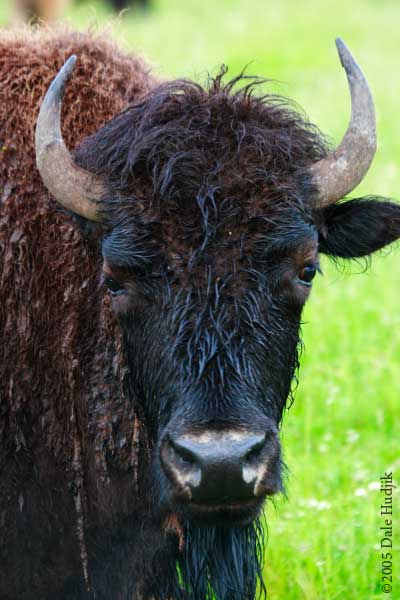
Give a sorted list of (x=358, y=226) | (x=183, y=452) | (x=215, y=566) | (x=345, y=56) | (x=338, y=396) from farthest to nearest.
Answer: (x=338, y=396)
(x=358, y=226)
(x=215, y=566)
(x=345, y=56)
(x=183, y=452)

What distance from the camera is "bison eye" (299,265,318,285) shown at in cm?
476

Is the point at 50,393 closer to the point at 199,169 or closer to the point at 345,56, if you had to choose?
the point at 199,169

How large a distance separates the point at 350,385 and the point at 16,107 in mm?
4166

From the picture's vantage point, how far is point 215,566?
510cm

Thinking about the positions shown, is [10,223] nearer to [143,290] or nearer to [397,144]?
[143,290]

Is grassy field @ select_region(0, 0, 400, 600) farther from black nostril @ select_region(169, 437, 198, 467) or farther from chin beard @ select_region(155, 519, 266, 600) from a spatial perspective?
black nostril @ select_region(169, 437, 198, 467)

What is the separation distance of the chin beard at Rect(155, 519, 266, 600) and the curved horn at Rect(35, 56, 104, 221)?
158cm

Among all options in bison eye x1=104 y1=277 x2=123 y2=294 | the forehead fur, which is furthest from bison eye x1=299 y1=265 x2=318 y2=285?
bison eye x1=104 y1=277 x2=123 y2=294

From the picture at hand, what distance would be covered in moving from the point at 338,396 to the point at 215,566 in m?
3.51

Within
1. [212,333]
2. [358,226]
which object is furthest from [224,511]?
[358,226]

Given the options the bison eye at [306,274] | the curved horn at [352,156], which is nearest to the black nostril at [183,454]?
the bison eye at [306,274]

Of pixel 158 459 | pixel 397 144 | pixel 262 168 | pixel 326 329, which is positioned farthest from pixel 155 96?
pixel 397 144

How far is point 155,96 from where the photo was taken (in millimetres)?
5074

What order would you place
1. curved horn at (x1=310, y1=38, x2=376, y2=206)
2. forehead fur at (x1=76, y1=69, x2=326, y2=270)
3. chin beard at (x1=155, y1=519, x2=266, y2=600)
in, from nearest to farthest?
1. forehead fur at (x1=76, y1=69, x2=326, y2=270)
2. curved horn at (x1=310, y1=38, x2=376, y2=206)
3. chin beard at (x1=155, y1=519, x2=266, y2=600)
